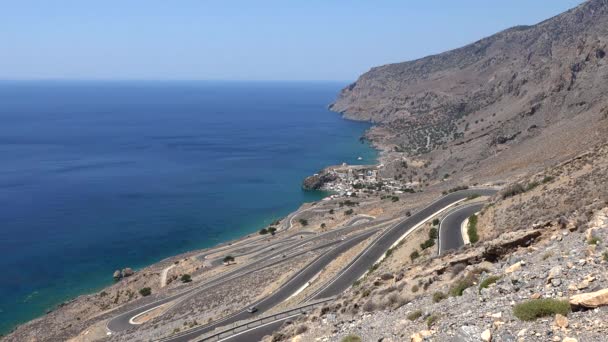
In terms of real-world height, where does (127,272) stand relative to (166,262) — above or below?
above

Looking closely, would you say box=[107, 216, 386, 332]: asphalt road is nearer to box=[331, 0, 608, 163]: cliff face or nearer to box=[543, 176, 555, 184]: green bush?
box=[543, 176, 555, 184]: green bush

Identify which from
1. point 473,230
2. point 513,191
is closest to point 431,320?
point 473,230

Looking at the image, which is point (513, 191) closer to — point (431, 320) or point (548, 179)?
point (548, 179)

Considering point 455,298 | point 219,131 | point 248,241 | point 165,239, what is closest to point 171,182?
point 165,239

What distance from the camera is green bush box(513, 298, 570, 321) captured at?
10.6m

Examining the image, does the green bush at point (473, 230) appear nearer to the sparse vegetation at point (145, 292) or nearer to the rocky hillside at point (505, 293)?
the rocky hillside at point (505, 293)

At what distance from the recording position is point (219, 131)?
200 metres

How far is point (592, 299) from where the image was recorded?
10.2m

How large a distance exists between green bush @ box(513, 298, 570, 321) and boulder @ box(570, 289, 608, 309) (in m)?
0.21

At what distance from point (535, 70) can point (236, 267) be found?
115873 mm

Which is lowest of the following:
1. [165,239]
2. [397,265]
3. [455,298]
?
[165,239]

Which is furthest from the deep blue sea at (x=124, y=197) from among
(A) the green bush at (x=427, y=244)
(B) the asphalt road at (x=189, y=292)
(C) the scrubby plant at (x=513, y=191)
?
(C) the scrubby plant at (x=513, y=191)

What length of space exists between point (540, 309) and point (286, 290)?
92.3 ft

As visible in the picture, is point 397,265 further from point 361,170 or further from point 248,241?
point 361,170
